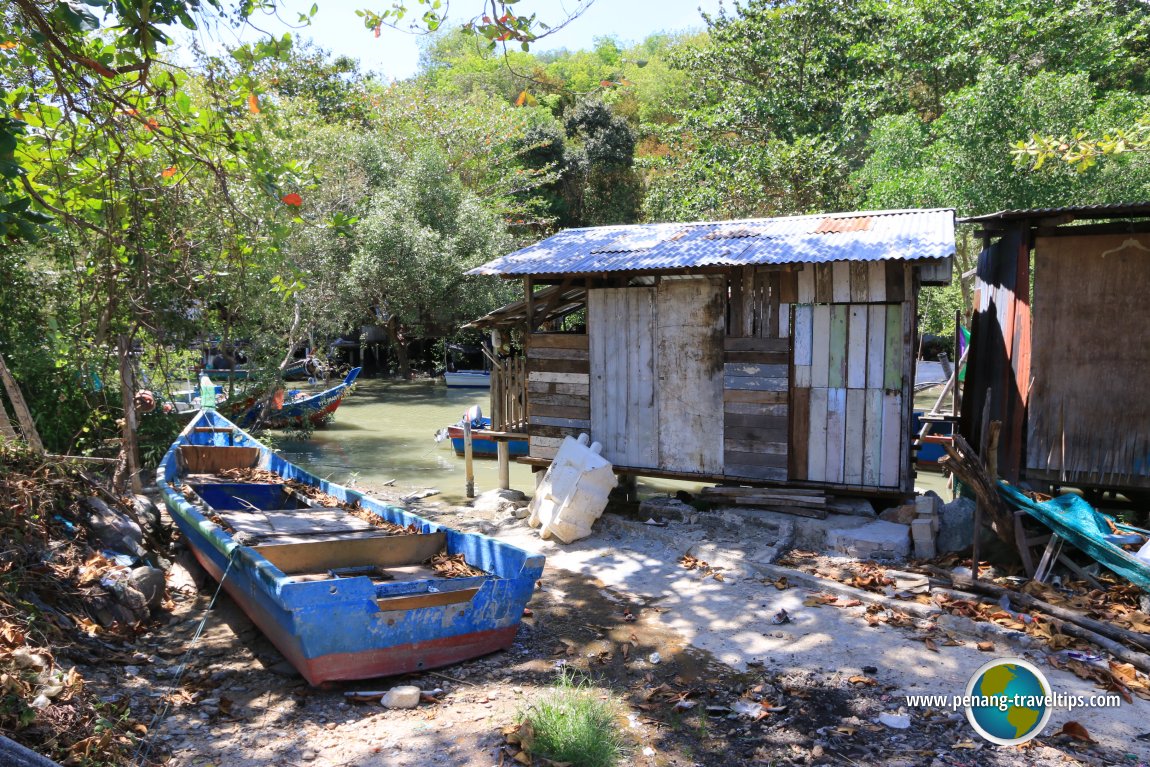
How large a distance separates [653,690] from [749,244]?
5279 millimetres

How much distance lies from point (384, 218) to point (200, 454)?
13656 mm

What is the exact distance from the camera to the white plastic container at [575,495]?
28.6 ft

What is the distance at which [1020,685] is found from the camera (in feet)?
16.2

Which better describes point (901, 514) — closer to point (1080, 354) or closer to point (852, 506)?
point (852, 506)

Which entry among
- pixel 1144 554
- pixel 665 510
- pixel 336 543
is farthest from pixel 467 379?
pixel 1144 554

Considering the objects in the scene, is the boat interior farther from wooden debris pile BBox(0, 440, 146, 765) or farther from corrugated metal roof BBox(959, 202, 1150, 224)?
corrugated metal roof BBox(959, 202, 1150, 224)

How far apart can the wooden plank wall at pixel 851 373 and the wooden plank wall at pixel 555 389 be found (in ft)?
8.49

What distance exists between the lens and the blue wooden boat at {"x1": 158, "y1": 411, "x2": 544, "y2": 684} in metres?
5.16

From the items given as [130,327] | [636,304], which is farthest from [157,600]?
[636,304]

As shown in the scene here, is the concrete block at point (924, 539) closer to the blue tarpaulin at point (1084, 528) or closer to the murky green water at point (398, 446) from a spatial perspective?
the blue tarpaulin at point (1084, 528)

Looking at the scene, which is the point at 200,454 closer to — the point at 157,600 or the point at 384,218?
the point at 157,600

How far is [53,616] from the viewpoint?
549 cm

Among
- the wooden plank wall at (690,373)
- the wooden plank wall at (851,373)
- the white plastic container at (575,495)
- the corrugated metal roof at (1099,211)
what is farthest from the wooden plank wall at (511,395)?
the corrugated metal roof at (1099,211)

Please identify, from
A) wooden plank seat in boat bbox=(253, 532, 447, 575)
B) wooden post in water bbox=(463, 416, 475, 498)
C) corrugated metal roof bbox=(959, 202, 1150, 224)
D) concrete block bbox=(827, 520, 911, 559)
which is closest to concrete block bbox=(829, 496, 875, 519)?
concrete block bbox=(827, 520, 911, 559)
